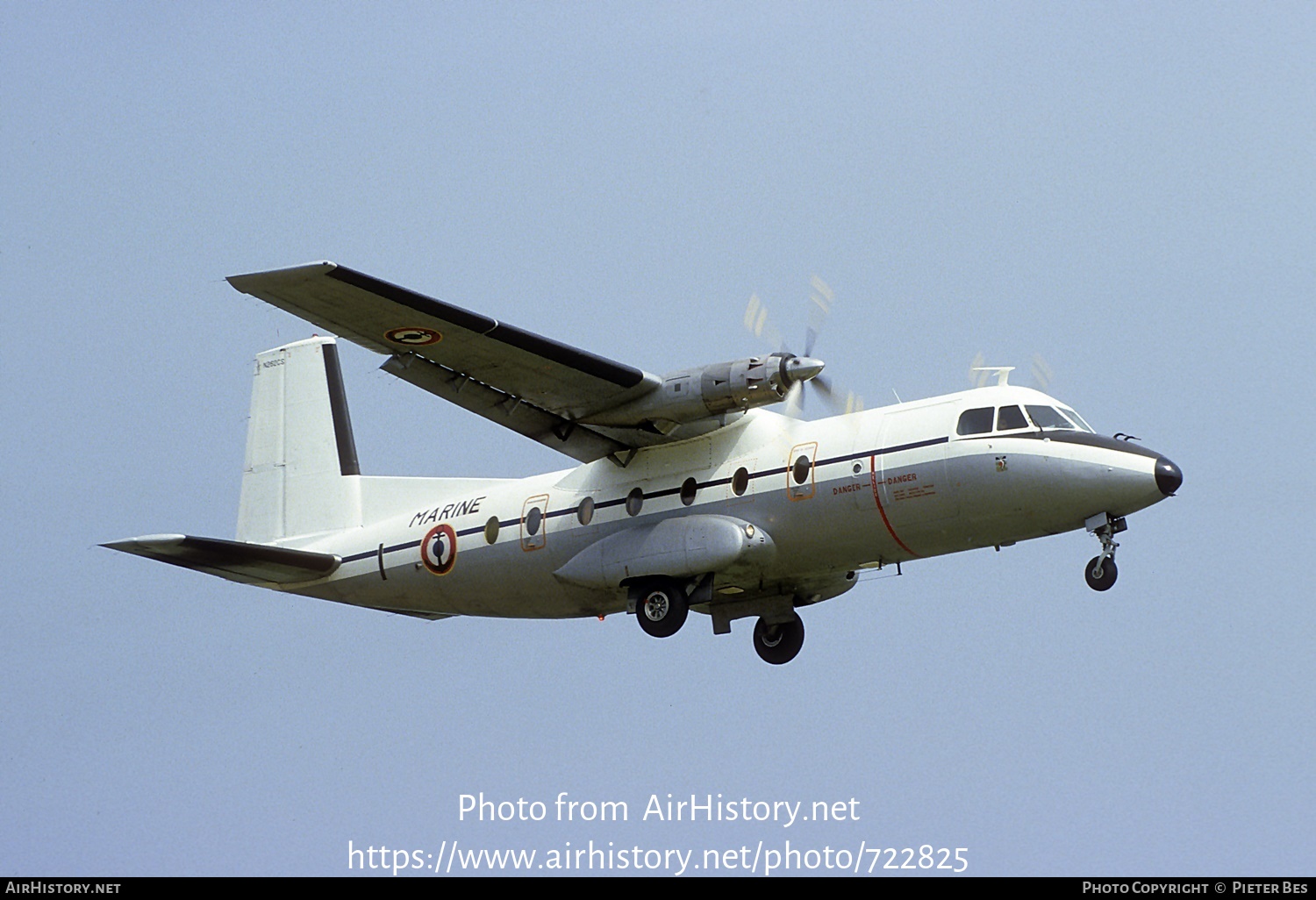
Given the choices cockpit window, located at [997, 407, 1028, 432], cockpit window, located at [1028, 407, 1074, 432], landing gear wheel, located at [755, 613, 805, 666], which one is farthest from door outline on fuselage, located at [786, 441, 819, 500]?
landing gear wheel, located at [755, 613, 805, 666]

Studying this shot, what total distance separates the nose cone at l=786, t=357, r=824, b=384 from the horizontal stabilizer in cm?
619

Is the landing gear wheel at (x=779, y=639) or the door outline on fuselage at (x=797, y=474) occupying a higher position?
the door outline on fuselage at (x=797, y=474)

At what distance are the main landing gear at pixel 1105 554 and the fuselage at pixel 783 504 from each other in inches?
4.5

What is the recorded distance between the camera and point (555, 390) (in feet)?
56.6

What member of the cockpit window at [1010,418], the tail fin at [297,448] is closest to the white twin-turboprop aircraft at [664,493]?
the cockpit window at [1010,418]

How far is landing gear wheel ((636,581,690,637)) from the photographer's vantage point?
1702cm

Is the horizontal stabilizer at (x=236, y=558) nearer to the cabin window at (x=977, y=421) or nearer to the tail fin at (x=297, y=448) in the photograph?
the tail fin at (x=297, y=448)

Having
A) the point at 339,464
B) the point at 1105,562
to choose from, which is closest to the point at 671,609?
the point at 1105,562

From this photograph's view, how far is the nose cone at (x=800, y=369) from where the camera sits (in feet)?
53.9

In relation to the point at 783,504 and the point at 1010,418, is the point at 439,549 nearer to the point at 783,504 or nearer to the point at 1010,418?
the point at 783,504

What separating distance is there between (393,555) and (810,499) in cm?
529

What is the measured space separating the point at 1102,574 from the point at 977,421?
183cm

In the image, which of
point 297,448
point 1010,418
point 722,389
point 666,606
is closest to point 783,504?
point 722,389

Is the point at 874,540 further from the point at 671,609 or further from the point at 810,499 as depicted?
the point at 671,609
